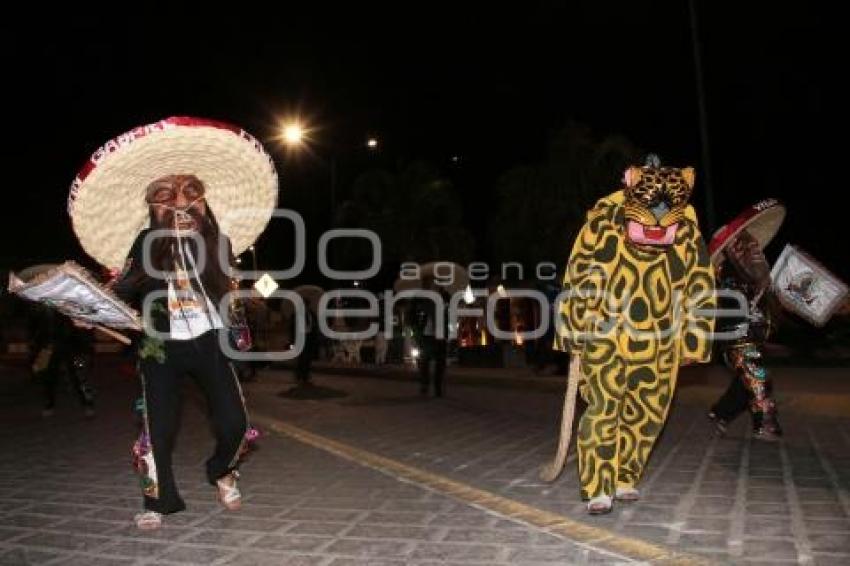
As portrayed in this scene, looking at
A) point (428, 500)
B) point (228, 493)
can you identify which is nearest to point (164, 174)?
point (228, 493)

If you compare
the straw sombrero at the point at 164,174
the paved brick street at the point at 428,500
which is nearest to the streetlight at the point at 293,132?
the paved brick street at the point at 428,500

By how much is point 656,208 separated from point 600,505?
167cm

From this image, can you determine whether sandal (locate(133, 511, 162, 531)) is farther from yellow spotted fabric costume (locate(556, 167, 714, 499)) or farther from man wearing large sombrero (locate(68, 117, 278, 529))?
yellow spotted fabric costume (locate(556, 167, 714, 499))

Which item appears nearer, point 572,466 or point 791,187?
point 572,466

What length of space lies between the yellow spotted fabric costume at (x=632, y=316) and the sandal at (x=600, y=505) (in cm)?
4

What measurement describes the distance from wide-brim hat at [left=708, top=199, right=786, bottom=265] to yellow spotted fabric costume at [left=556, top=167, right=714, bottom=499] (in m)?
1.95

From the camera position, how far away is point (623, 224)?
5.17 meters

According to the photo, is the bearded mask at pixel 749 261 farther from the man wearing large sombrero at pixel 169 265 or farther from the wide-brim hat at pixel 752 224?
the man wearing large sombrero at pixel 169 265

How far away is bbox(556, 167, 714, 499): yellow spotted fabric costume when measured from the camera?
16.4ft

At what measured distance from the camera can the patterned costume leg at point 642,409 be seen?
5086 millimetres

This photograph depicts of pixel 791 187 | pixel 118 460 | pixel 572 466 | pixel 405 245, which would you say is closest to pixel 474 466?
pixel 572 466

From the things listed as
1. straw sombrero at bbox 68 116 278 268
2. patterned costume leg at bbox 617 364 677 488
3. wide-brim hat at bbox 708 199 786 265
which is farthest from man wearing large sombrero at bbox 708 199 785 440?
straw sombrero at bbox 68 116 278 268

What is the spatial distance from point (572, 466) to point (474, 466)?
2.37 ft

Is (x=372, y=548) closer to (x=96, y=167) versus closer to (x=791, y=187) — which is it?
(x=96, y=167)
